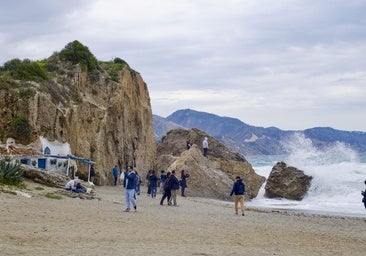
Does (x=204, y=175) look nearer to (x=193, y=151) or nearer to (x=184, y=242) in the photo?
(x=193, y=151)

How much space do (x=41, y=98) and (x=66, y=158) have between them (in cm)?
492

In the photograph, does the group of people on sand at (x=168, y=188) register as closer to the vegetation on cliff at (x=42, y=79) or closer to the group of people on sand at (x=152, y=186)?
the group of people on sand at (x=152, y=186)

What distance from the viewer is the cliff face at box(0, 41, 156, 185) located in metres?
32.8

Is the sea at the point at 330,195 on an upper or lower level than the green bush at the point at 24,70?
lower

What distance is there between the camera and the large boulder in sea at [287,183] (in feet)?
123

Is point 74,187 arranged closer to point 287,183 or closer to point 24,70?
point 24,70

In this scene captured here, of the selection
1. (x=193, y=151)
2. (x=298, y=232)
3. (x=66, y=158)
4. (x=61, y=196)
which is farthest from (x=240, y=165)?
(x=298, y=232)

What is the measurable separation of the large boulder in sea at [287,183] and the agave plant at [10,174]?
2011 cm

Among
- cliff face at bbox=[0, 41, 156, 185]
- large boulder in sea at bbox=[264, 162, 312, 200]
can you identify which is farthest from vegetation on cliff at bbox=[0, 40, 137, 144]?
large boulder in sea at bbox=[264, 162, 312, 200]

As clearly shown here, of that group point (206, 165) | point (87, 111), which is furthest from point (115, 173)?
point (206, 165)

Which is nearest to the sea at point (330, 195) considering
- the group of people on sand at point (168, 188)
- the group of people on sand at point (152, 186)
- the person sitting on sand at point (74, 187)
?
the group of people on sand at point (168, 188)

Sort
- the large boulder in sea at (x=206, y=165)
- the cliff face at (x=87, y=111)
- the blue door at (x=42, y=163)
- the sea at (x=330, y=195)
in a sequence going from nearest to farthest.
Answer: the blue door at (x=42, y=163) < the sea at (x=330, y=195) < the cliff face at (x=87, y=111) < the large boulder in sea at (x=206, y=165)

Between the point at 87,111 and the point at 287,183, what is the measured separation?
1472 centimetres

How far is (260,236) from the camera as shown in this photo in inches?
587
